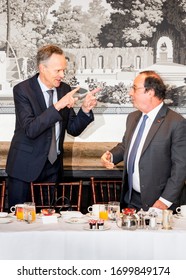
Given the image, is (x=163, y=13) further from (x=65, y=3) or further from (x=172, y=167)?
(x=172, y=167)

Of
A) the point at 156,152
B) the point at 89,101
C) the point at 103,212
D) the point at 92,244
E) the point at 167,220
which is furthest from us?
the point at 89,101

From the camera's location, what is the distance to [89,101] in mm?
4254

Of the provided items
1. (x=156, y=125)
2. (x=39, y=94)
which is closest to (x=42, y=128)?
(x=39, y=94)

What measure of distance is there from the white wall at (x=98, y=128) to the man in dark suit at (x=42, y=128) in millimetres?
841

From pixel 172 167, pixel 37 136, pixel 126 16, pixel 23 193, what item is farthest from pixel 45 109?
pixel 126 16

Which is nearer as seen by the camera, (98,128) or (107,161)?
(107,161)

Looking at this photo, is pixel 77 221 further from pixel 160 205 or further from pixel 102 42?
pixel 102 42

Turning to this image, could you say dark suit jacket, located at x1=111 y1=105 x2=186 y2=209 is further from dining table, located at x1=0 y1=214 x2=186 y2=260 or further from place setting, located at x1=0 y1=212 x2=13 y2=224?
place setting, located at x1=0 y1=212 x2=13 y2=224

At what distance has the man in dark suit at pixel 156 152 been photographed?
3887mm

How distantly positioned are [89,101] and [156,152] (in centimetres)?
63

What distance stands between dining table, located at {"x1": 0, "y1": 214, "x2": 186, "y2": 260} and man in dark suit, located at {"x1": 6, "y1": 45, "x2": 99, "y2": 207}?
113 centimetres

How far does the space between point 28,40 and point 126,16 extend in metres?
0.84

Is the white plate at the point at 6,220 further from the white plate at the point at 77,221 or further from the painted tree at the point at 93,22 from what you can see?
the painted tree at the point at 93,22

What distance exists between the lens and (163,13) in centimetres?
522
